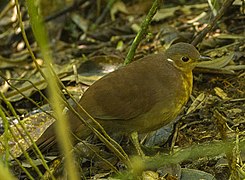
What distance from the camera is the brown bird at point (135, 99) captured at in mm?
3379

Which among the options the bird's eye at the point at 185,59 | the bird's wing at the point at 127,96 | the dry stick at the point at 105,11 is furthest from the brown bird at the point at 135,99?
the dry stick at the point at 105,11

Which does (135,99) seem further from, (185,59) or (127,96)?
(185,59)

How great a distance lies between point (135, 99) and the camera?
3385mm

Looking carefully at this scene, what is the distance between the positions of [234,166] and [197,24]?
2.68m

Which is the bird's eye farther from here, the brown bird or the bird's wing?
the bird's wing

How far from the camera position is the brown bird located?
3379 mm

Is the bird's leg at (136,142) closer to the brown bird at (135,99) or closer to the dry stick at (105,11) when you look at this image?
the brown bird at (135,99)

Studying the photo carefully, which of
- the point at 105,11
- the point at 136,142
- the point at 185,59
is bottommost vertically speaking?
the point at 105,11

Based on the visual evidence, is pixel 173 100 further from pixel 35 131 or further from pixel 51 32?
pixel 51 32

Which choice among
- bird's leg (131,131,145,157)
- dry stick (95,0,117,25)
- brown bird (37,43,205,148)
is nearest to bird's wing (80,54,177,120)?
brown bird (37,43,205,148)

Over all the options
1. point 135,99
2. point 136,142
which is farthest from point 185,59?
point 136,142

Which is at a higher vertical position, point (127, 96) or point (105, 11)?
point (127, 96)

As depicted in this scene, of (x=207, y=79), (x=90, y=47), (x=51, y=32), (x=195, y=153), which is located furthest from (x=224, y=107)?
(x=51, y=32)

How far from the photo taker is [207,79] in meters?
4.34
